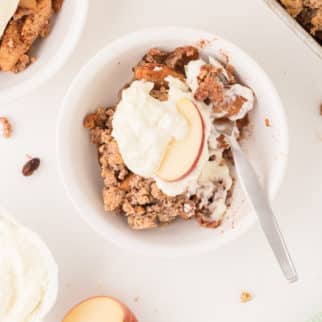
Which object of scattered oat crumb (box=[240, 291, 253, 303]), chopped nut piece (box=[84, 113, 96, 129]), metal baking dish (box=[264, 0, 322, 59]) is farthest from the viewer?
scattered oat crumb (box=[240, 291, 253, 303])

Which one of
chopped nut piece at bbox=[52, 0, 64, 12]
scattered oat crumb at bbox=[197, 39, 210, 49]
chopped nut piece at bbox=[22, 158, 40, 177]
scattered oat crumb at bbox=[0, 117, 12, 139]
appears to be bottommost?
chopped nut piece at bbox=[22, 158, 40, 177]

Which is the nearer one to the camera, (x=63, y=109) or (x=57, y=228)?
(x=63, y=109)

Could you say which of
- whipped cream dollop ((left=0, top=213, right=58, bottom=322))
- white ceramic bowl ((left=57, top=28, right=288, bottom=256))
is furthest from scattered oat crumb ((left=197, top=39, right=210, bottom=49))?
whipped cream dollop ((left=0, top=213, right=58, bottom=322))

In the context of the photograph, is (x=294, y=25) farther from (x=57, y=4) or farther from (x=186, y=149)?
(x=57, y=4)

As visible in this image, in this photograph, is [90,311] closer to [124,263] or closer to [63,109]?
[124,263]

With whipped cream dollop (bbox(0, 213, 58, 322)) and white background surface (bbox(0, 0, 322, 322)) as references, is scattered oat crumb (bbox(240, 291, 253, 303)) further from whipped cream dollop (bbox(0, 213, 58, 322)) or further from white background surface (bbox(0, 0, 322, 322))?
whipped cream dollop (bbox(0, 213, 58, 322))

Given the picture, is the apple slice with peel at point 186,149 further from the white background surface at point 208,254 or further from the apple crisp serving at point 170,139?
the white background surface at point 208,254

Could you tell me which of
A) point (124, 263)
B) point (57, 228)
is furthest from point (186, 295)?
point (57, 228)
